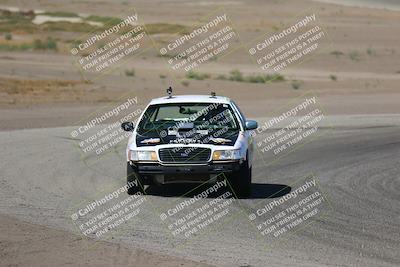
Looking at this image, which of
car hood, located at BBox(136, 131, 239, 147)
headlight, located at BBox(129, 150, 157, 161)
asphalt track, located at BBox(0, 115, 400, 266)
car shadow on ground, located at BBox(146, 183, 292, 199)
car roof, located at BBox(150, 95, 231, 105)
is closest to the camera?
asphalt track, located at BBox(0, 115, 400, 266)

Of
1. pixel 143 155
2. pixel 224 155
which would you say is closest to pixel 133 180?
pixel 143 155

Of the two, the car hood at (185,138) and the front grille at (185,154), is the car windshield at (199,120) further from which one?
the front grille at (185,154)

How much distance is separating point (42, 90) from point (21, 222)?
2734 cm

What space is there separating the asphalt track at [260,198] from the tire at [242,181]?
0.59 feet

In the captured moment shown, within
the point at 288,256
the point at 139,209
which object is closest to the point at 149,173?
the point at 139,209

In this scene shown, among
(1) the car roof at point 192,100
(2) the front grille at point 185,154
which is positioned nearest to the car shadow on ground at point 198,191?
(2) the front grille at point 185,154

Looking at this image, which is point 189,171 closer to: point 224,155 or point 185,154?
point 185,154

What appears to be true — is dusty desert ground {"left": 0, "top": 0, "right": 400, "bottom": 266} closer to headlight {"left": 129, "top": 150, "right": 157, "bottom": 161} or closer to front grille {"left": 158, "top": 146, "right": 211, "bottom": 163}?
headlight {"left": 129, "top": 150, "right": 157, "bottom": 161}

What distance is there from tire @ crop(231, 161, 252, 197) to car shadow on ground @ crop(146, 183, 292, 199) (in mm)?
259

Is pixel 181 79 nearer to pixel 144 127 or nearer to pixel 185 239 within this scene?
pixel 144 127

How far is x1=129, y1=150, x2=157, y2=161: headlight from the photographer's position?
1480 cm

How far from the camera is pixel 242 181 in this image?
A: 14922mm

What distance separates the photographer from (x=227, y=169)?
48.3 feet

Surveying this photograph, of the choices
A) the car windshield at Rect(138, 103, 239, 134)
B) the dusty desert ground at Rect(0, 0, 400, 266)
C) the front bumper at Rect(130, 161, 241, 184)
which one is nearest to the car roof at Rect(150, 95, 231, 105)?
the car windshield at Rect(138, 103, 239, 134)
